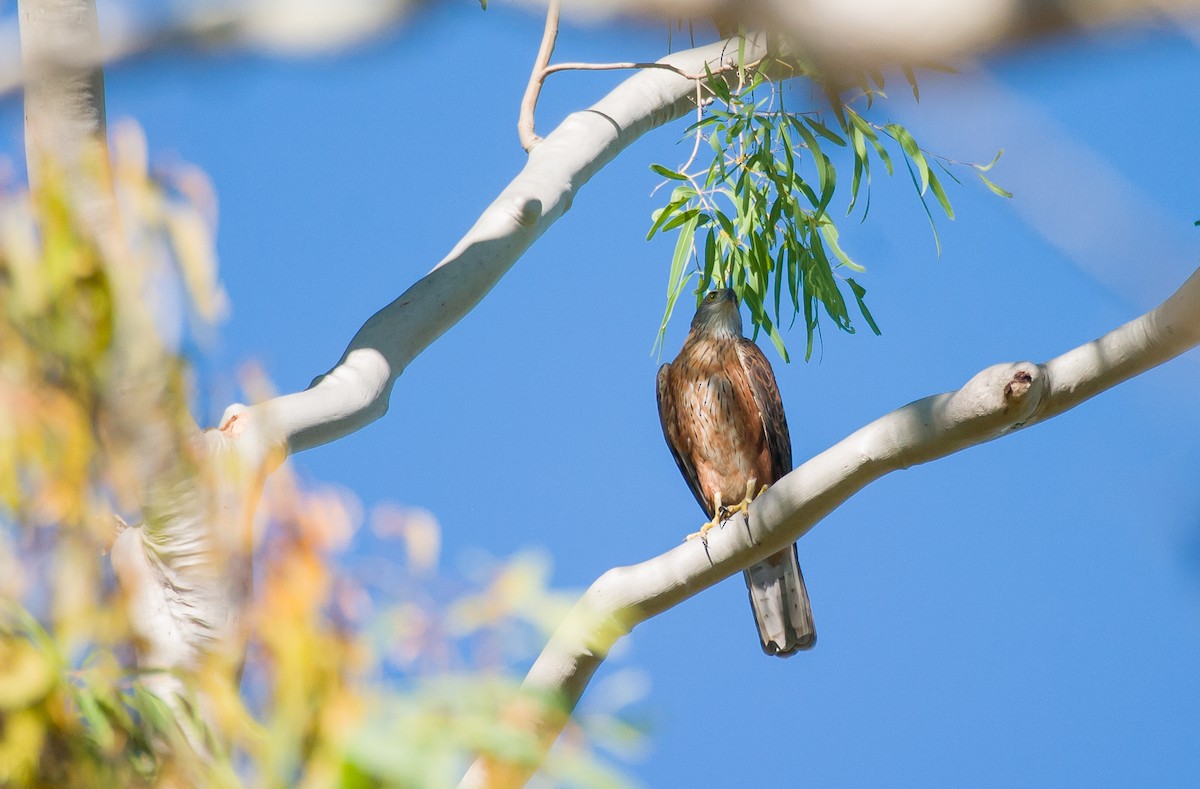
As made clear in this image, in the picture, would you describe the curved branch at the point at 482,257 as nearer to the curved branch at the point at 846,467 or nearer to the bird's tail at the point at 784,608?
the curved branch at the point at 846,467

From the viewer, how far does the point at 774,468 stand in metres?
3.55

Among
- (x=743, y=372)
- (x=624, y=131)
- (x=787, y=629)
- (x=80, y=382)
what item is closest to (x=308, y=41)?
(x=80, y=382)

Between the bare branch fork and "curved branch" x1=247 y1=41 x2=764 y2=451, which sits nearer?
"curved branch" x1=247 y1=41 x2=764 y2=451

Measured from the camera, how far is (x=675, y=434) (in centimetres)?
369

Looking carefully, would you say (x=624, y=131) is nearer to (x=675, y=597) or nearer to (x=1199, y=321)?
(x=675, y=597)

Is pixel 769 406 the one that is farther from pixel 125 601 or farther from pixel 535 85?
pixel 125 601

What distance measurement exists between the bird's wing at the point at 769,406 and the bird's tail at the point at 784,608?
487 millimetres

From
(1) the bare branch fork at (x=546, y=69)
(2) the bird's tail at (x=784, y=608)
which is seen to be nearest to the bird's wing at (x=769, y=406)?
(2) the bird's tail at (x=784, y=608)

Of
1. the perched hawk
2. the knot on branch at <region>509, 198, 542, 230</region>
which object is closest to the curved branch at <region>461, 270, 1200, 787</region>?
the knot on branch at <region>509, 198, 542, 230</region>

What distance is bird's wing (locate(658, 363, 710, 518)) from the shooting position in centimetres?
366

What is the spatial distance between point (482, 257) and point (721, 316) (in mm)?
1553

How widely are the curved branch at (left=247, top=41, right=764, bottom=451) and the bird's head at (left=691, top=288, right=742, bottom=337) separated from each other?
0.84m

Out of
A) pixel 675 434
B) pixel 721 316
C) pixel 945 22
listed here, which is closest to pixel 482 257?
pixel 675 434

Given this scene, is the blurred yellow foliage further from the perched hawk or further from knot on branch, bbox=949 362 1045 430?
the perched hawk
